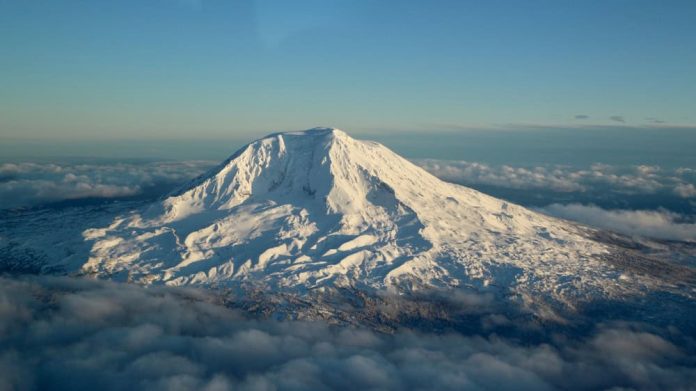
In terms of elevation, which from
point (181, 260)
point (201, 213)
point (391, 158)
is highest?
point (391, 158)

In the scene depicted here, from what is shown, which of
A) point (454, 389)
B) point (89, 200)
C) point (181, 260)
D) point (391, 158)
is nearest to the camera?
point (454, 389)

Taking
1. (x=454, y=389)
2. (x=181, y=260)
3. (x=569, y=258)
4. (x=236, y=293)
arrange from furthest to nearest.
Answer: (x=569, y=258) < (x=181, y=260) < (x=236, y=293) < (x=454, y=389)

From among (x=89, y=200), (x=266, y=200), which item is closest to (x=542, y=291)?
(x=266, y=200)

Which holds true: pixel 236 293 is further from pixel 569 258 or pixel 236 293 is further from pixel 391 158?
pixel 569 258

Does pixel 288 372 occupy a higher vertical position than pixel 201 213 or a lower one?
lower

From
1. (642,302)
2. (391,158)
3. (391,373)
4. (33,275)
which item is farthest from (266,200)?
(642,302)

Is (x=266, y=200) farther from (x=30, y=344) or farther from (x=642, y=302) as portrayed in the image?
(x=642, y=302)

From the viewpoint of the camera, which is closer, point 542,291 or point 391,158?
point 542,291
